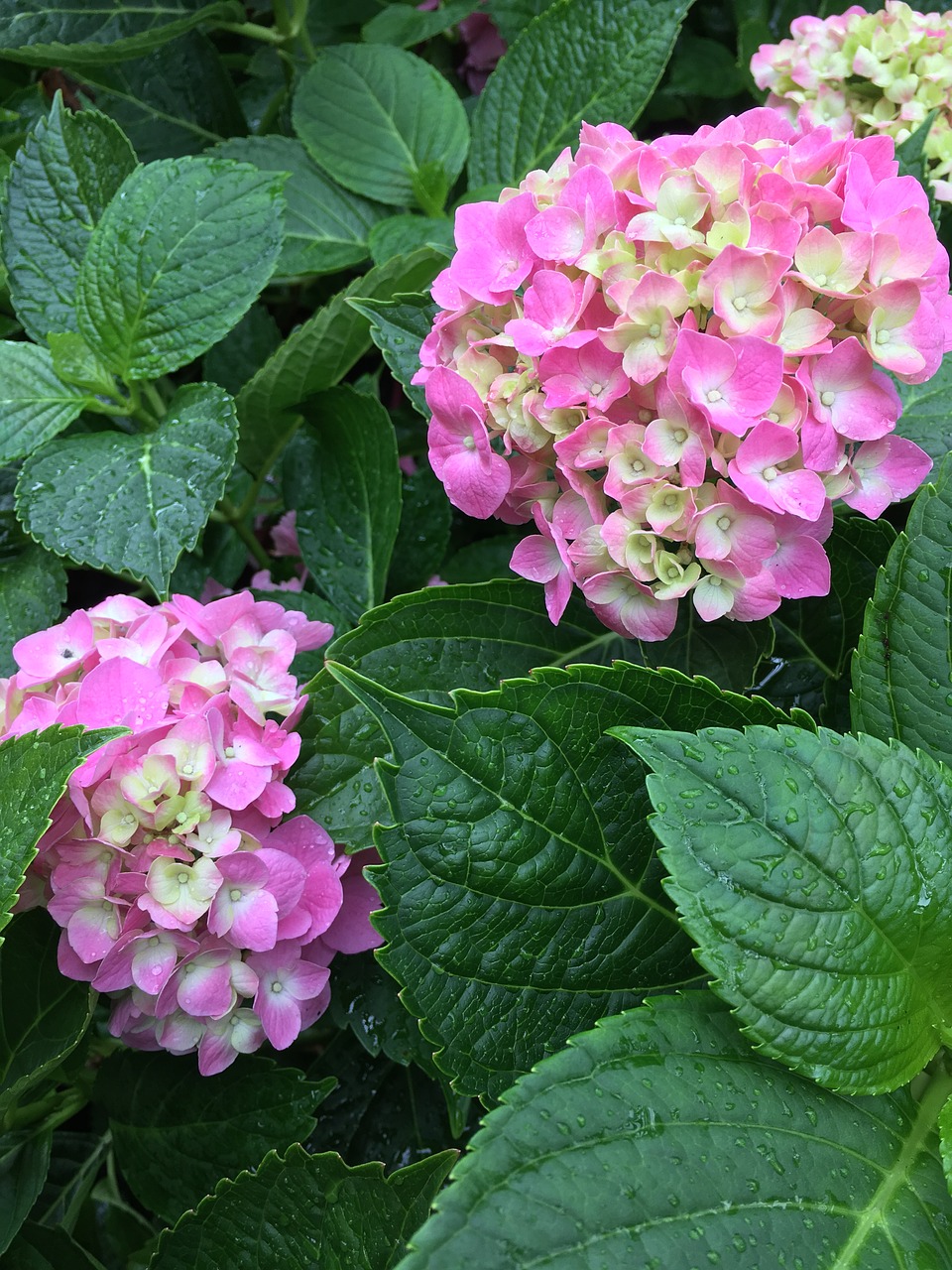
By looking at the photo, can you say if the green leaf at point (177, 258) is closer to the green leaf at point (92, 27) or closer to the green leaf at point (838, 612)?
the green leaf at point (92, 27)

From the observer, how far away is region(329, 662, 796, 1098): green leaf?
58 centimetres

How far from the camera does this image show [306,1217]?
68 cm

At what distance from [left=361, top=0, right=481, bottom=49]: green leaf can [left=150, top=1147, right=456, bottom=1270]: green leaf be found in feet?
4.16

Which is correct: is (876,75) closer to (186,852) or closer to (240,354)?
(240,354)

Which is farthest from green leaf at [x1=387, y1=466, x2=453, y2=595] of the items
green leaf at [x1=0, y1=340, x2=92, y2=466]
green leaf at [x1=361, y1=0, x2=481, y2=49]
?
green leaf at [x1=361, y1=0, x2=481, y2=49]

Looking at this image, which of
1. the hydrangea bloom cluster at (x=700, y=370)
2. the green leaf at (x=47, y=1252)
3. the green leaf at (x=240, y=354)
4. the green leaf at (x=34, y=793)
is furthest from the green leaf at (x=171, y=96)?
the green leaf at (x=47, y=1252)

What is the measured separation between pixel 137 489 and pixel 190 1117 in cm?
52

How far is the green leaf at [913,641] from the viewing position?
63 centimetres

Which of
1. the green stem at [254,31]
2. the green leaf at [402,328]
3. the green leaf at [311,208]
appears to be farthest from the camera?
the green stem at [254,31]

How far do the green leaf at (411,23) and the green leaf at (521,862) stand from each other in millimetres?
1064

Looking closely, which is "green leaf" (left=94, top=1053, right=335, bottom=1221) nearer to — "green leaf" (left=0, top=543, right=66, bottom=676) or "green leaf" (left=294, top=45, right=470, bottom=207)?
"green leaf" (left=0, top=543, right=66, bottom=676)

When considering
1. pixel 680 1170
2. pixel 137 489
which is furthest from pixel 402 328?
pixel 680 1170

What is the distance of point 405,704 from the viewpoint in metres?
0.57

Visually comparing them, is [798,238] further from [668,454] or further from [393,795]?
[393,795]
